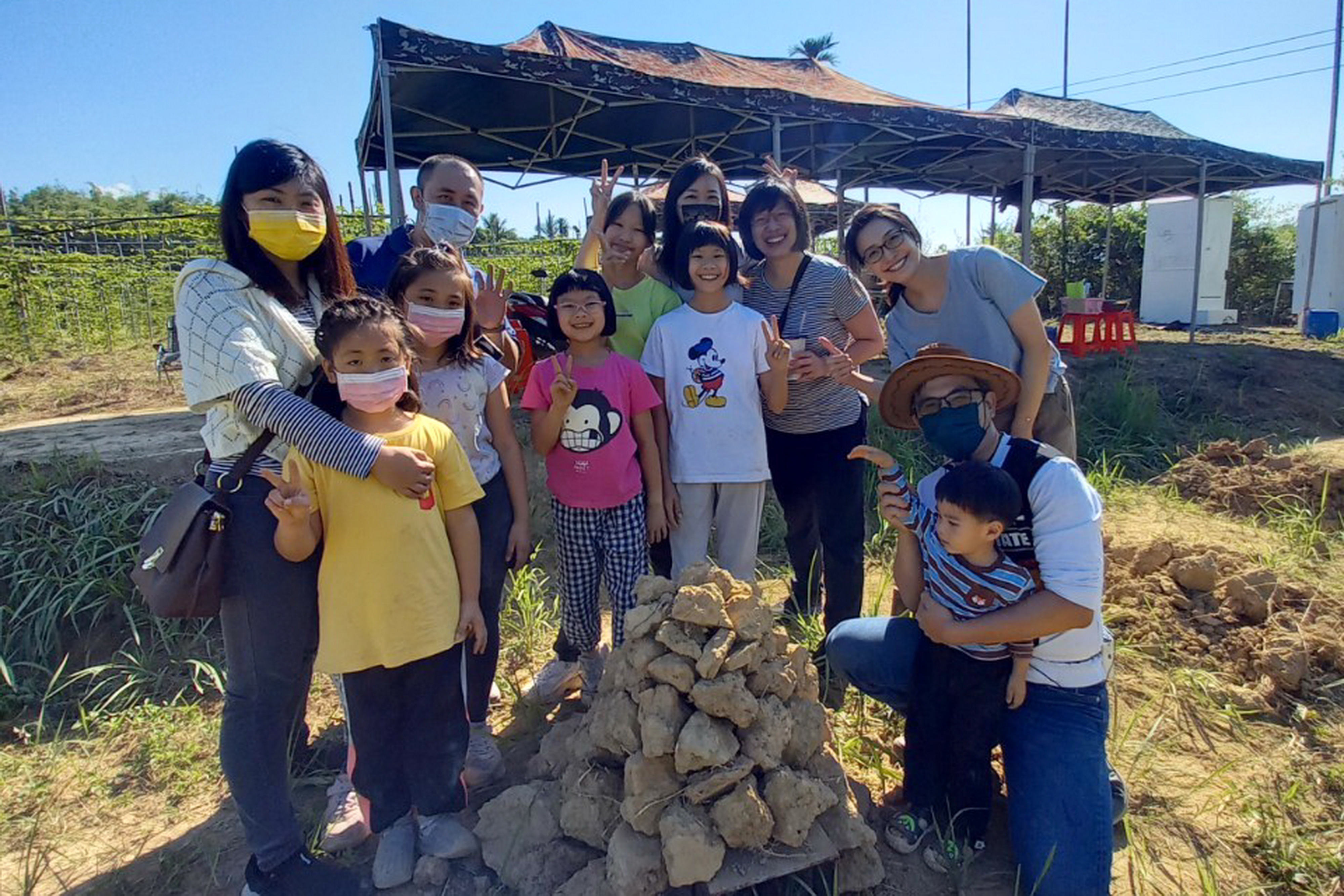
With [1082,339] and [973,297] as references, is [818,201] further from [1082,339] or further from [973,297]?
[973,297]

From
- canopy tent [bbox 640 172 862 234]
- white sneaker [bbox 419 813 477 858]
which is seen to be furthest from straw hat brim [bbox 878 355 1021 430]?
canopy tent [bbox 640 172 862 234]

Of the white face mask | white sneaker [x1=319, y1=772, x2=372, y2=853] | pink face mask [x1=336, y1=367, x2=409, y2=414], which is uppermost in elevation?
the white face mask

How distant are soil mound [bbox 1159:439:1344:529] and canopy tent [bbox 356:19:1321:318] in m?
4.00

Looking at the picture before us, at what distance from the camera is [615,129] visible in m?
8.05

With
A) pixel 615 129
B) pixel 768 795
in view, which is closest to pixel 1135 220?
pixel 615 129

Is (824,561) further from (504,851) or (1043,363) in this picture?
(504,851)

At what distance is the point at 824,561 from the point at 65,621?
344 cm

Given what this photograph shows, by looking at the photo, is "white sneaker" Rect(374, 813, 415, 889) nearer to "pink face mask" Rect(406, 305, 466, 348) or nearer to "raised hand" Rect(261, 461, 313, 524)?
"raised hand" Rect(261, 461, 313, 524)

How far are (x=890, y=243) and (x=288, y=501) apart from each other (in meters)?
1.97

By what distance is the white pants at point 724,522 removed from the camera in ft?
8.43

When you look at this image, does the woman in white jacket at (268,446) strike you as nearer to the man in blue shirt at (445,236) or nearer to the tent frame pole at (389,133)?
the man in blue shirt at (445,236)

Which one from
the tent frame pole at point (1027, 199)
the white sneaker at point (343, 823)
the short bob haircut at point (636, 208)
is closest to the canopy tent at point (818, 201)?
the tent frame pole at point (1027, 199)

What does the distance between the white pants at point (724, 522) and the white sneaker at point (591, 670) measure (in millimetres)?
467

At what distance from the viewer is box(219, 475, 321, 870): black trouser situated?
1.67 m
